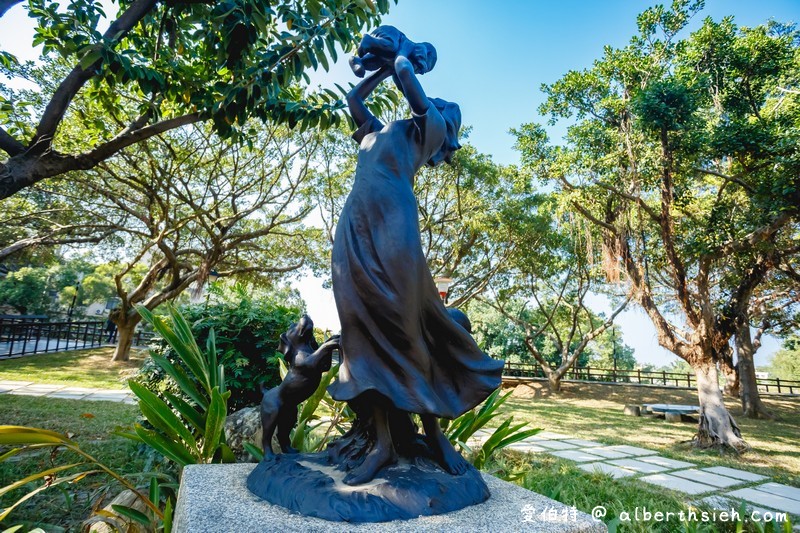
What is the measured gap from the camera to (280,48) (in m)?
4.09

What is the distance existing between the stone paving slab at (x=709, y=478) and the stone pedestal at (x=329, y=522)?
5.12m

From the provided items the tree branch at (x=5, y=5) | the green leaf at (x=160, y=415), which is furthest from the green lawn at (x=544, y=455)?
the tree branch at (x=5, y=5)

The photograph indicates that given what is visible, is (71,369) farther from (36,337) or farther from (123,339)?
(36,337)

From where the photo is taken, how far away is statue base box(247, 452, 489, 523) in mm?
1626

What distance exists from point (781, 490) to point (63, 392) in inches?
477

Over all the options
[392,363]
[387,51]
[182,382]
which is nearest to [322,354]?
[392,363]

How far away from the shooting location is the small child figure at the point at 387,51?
2.38m

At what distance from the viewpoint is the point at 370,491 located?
5.59ft

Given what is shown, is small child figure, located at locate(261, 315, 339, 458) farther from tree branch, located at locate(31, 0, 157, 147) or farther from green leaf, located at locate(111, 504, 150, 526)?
tree branch, located at locate(31, 0, 157, 147)

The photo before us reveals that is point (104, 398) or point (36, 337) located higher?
point (36, 337)

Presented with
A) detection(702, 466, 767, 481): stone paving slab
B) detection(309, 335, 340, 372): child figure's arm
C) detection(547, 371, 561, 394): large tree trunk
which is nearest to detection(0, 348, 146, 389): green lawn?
detection(309, 335, 340, 372): child figure's arm

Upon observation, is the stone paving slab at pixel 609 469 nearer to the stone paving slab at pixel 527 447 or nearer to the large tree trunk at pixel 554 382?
the stone paving slab at pixel 527 447

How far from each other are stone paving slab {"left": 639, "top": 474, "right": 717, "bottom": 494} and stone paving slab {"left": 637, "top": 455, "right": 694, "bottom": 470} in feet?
2.63

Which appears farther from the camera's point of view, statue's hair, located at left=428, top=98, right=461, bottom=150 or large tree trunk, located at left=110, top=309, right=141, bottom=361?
large tree trunk, located at left=110, top=309, right=141, bottom=361
